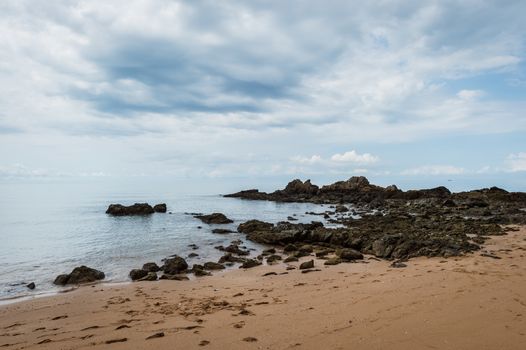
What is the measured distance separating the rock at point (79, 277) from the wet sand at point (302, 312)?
4.87ft

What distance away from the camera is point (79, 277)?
15672 millimetres

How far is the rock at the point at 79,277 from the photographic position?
1551 cm

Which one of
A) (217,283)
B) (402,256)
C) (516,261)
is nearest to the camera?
Answer: (516,261)

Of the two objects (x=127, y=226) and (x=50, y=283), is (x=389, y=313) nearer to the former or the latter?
(x=50, y=283)

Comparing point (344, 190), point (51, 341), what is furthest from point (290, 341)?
point (344, 190)

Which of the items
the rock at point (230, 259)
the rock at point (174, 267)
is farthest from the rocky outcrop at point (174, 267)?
the rock at point (230, 259)

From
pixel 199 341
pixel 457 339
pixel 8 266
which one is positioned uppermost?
pixel 457 339

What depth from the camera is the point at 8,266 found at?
64.6ft

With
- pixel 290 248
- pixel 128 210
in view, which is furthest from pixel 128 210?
pixel 290 248

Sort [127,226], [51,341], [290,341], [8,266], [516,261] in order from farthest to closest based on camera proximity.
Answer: [127,226] < [8,266] < [516,261] < [51,341] < [290,341]

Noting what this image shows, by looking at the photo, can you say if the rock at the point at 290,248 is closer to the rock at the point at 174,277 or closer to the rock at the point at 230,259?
the rock at the point at 230,259

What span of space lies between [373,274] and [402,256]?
4.25 meters

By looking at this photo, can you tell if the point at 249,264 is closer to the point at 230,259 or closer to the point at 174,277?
the point at 230,259

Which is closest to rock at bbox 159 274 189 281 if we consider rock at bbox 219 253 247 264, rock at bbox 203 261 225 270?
rock at bbox 203 261 225 270
